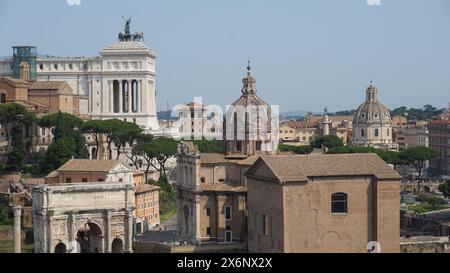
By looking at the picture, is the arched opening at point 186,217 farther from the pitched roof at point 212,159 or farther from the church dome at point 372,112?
the church dome at point 372,112

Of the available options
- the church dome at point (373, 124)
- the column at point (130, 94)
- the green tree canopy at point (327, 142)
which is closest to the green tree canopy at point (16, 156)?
the column at point (130, 94)

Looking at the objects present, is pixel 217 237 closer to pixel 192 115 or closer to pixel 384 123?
pixel 192 115

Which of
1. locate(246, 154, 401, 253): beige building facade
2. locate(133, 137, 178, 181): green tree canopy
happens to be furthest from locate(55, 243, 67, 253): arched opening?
locate(133, 137, 178, 181): green tree canopy

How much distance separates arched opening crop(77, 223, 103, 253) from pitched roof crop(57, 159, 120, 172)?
3275 mm

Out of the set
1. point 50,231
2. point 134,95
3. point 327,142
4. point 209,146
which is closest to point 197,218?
point 50,231

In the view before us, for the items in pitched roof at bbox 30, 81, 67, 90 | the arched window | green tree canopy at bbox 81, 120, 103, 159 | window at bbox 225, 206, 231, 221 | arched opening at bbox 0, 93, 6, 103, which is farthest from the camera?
pitched roof at bbox 30, 81, 67, 90

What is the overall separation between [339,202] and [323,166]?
33.7 inches

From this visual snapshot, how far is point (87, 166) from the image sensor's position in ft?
95.7

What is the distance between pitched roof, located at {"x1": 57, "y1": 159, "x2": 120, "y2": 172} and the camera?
2902cm

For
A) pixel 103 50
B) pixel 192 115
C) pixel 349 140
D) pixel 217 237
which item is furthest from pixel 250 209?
pixel 349 140

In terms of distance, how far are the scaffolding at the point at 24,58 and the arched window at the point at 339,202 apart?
2925 cm

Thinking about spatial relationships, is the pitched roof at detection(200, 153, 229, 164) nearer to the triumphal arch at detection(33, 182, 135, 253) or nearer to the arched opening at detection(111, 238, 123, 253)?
the triumphal arch at detection(33, 182, 135, 253)

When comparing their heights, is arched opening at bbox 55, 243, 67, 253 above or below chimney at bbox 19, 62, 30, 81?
below

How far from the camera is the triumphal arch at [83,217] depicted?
78.9ft
